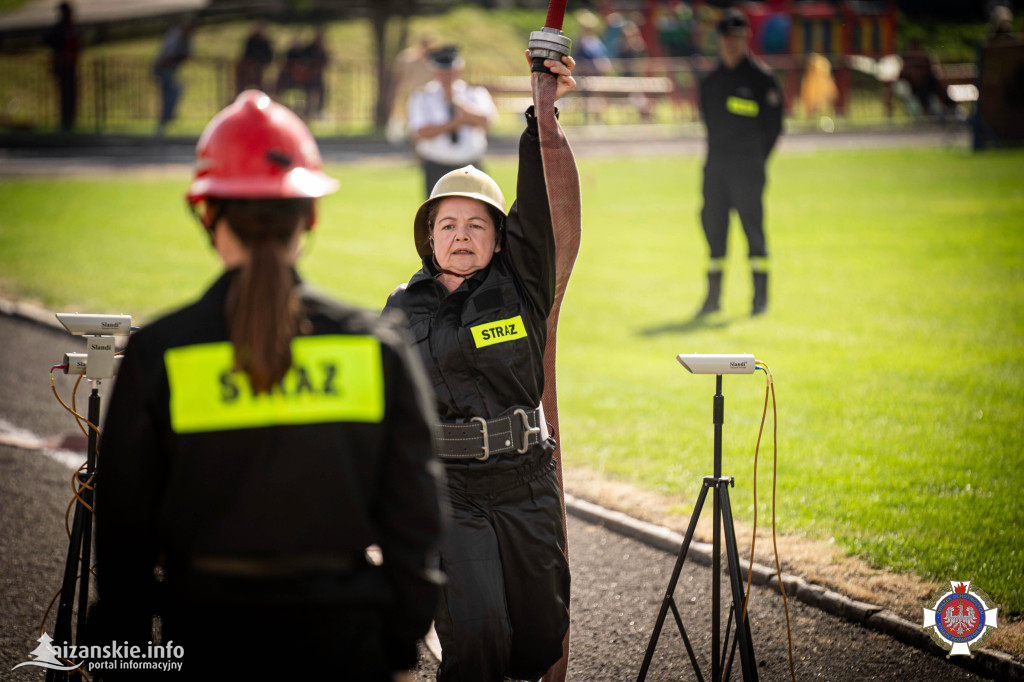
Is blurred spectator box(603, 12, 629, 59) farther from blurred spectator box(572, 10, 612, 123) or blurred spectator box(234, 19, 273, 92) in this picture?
blurred spectator box(234, 19, 273, 92)

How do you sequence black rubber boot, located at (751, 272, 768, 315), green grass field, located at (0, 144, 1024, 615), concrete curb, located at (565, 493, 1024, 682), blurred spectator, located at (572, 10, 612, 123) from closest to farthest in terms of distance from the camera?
1. concrete curb, located at (565, 493, 1024, 682)
2. green grass field, located at (0, 144, 1024, 615)
3. black rubber boot, located at (751, 272, 768, 315)
4. blurred spectator, located at (572, 10, 612, 123)

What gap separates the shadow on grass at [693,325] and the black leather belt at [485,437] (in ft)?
23.0

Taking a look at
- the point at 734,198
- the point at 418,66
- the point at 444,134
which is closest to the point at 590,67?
the point at 418,66

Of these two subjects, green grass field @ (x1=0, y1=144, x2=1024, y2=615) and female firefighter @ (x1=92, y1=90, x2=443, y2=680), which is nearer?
female firefighter @ (x1=92, y1=90, x2=443, y2=680)

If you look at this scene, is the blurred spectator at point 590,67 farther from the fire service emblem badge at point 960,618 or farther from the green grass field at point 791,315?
the fire service emblem badge at point 960,618

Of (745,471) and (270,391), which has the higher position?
(270,391)

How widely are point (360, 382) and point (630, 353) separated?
790cm

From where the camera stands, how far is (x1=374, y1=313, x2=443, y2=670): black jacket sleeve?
2.28 m

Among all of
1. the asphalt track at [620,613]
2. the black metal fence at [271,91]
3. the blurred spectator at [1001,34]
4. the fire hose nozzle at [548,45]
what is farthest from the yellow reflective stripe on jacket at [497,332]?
the blurred spectator at [1001,34]

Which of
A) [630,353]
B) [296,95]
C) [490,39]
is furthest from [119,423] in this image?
[490,39]

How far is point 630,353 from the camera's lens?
9977mm

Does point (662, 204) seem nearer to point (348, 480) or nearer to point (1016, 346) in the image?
point (1016, 346)

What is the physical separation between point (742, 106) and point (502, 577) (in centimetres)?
850

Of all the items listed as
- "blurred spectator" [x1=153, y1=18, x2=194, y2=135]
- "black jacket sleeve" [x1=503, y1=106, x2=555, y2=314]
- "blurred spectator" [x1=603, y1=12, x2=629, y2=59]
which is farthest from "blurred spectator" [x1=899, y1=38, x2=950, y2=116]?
"black jacket sleeve" [x1=503, y1=106, x2=555, y2=314]
